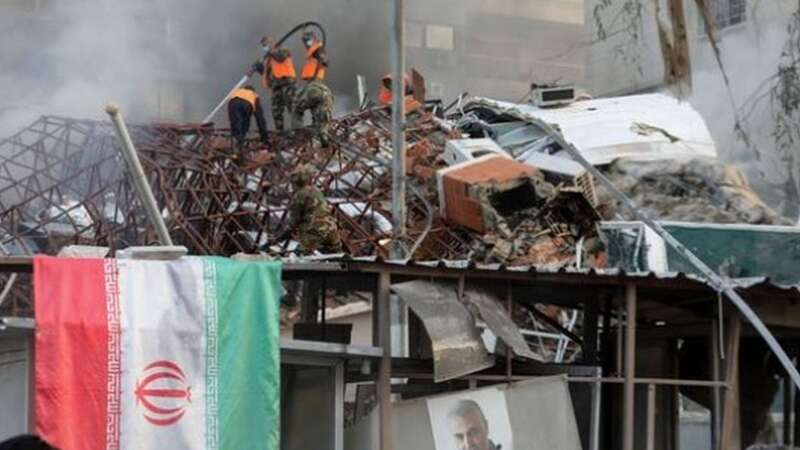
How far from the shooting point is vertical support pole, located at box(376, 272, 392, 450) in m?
7.89

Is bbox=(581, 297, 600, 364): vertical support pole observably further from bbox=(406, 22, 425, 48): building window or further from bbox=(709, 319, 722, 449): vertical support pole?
bbox=(406, 22, 425, 48): building window

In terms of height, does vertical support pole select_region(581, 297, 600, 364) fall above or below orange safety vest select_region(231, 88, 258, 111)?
below

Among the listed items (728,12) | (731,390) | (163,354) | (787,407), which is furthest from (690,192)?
(728,12)

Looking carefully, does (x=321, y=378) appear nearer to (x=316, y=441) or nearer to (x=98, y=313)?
(x=316, y=441)

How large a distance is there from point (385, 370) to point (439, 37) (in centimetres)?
1923

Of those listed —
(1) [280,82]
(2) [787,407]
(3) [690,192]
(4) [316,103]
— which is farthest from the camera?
(1) [280,82]

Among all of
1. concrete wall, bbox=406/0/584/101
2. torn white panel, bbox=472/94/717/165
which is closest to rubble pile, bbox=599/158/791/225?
torn white panel, bbox=472/94/717/165

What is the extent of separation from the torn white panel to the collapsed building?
41 millimetres

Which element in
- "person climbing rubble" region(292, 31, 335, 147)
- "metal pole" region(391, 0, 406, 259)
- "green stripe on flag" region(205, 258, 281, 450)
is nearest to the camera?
"green stripe on flag" region(205, 258, 281, 450)

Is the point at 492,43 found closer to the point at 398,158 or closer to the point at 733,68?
the point at 733,68

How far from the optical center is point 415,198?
11.9 meters

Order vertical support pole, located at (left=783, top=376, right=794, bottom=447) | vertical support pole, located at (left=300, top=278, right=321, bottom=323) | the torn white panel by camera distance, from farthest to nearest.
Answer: the torn white panel
vertical support pole, located at (left=783, top=376, right=794, bottom=447)
vertical support pole, located at (left=300, top=278, right=321, bottom=323)

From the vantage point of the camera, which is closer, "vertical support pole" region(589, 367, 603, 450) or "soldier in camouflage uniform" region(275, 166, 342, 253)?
"vertical support pole" region(589, 367, 603, 450)

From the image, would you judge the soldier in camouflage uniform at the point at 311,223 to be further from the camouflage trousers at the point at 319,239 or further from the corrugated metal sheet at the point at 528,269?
the corrugated metal sheet at the point at 528,269
